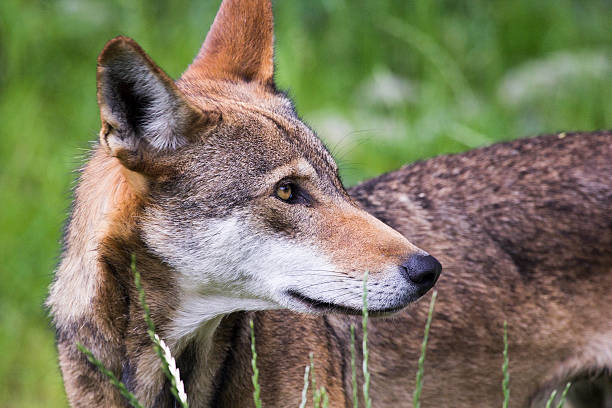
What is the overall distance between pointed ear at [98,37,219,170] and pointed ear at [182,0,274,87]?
2.33 feet

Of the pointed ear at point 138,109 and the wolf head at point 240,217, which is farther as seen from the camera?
the wolf head at point 240,217

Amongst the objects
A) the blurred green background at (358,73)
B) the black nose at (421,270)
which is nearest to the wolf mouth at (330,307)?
the black nose at (421,270)

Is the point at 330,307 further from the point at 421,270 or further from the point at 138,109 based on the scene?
the point at 138,109

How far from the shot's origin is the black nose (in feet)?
10.3

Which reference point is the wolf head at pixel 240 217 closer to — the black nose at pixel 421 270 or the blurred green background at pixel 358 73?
the black nose at pixel 421 270

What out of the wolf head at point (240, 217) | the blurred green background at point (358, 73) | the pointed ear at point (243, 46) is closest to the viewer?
the wolf head at point (240, 217)

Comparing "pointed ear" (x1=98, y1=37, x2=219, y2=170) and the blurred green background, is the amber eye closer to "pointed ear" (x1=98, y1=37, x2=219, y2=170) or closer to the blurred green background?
"pointed ear" (x1=98, y1=37, x2=219, y2=170)

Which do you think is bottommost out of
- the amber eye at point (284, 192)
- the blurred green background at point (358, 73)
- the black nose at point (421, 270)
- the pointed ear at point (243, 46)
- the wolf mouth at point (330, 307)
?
the wolf mouth at point (330, 307)

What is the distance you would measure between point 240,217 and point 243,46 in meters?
1.07

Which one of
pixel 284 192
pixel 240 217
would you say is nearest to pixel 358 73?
pixel 284 192

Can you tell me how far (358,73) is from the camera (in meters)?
8.05

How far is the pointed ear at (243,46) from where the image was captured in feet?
12.8

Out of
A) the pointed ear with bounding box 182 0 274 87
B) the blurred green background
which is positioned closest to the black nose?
the pointed ear with bounding box 182 0 274 87

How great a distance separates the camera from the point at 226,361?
360cm
